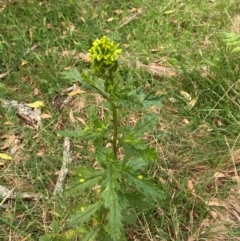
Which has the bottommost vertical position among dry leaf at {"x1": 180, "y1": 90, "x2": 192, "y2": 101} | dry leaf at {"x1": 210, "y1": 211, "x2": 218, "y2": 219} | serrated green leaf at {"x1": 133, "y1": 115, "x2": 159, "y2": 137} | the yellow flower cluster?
dry leaf at {"x1": 210, "y1": 211, "x2": 218, "y2": 219}

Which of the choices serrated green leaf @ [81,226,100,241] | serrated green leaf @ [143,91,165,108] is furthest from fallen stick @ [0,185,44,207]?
serrated green leaf @ [143,91,165,108]

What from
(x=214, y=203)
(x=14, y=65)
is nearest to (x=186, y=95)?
(x=214, y=203)

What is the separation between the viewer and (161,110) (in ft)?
9.48

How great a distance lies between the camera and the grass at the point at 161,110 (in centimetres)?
232

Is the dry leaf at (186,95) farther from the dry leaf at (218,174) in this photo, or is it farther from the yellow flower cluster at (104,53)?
the yellow flower cluster at (104,53)

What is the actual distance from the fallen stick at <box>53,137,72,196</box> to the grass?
0.13 ft

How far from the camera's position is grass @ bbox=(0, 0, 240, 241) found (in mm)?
2324

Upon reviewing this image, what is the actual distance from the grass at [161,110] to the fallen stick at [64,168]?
4 centimetres

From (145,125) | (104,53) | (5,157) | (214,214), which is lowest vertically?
(214,214)

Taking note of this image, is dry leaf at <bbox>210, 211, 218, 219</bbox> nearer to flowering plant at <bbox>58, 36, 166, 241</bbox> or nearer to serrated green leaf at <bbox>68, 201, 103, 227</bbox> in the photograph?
flowering plant at <bbox>58, 36, 166, 241</bbox>

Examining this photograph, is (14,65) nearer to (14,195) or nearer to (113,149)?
(14,195)

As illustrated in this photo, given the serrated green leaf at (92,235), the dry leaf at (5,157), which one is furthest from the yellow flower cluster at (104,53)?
the dry leaf at (5,157)

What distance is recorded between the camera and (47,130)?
2.84 metres

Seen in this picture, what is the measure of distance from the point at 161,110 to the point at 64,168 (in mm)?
779
